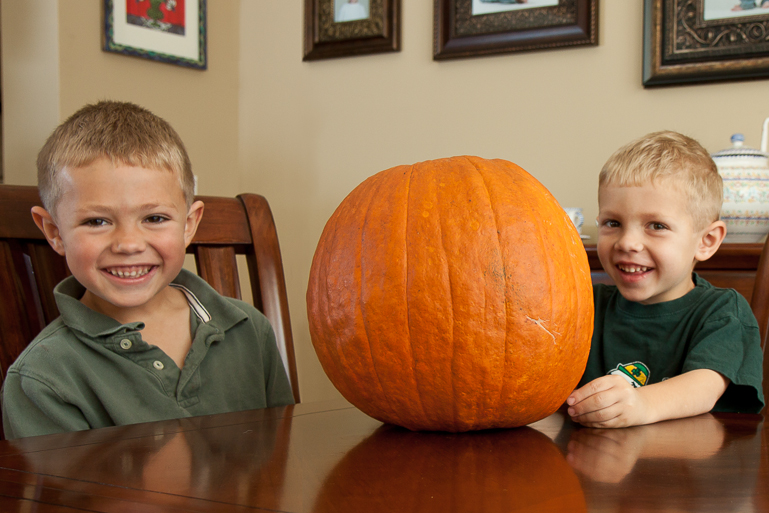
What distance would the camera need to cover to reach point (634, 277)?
101cm

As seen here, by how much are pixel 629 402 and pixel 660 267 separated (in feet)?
1.32

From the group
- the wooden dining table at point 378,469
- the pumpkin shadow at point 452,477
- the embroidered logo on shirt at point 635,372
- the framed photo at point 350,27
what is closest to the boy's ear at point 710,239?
the embroidered logo on shirt at point 635,372

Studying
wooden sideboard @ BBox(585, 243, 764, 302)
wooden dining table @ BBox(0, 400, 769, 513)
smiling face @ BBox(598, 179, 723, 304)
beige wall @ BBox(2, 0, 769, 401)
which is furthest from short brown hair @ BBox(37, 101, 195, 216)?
beige wall @ BBox(2, 0, 769, 401)

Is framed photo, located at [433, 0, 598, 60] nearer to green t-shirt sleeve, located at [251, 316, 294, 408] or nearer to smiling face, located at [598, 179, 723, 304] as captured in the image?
smiling face, located at [598, 179, 723, 304]

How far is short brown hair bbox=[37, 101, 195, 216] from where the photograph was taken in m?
0.89

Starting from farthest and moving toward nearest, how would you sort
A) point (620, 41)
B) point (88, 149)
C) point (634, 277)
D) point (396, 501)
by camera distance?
point (620, 41)
point (634, 277)
point (88, 149)
point (396, 501)

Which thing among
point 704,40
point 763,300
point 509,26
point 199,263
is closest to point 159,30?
point 509,26

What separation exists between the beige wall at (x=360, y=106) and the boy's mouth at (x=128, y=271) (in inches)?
47.4

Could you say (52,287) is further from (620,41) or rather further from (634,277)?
(620,41)

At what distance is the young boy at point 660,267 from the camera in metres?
0.94

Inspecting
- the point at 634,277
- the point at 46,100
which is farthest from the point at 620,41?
the point at 46,100

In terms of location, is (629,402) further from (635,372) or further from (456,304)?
(635,372)

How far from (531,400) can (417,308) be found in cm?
14

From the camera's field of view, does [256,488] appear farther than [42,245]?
No
